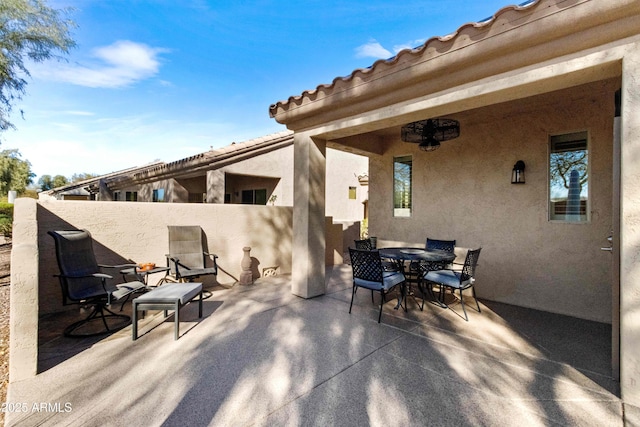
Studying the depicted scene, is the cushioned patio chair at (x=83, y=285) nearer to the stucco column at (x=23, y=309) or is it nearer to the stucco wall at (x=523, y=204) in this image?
the stucco column at (x=23, y=309)

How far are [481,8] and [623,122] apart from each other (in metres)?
5.94

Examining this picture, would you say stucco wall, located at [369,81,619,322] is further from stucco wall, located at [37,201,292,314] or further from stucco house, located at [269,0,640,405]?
stucco wall, located at [37,201,292,314]

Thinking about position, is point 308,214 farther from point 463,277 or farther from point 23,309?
point 23,309

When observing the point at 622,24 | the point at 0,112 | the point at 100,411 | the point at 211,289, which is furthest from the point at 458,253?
the point at 0,112

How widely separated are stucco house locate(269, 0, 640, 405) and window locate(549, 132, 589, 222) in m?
0.02

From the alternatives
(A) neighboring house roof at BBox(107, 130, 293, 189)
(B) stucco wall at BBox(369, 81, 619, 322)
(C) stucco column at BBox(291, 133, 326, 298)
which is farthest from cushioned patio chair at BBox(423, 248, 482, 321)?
(A) neighboring house roof at BBox(107, 130, 293, 189)

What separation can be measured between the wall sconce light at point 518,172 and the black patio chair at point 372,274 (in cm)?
308

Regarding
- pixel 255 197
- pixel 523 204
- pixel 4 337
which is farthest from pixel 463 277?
pixel 255 197

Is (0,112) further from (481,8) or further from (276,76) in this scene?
(481,8)

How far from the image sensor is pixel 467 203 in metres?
6.27

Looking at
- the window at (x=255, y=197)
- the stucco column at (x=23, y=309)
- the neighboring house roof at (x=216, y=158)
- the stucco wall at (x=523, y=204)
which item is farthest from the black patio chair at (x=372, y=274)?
the window at (x=255, y=197)

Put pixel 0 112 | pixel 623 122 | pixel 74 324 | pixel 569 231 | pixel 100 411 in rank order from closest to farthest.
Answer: pixel 100 411
pixel 623 122
pixel 74 324
pixel 569 231
pixel 0 112

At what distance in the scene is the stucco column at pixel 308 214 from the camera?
5.60 metres

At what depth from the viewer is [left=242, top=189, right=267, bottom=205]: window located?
45.4 feet
